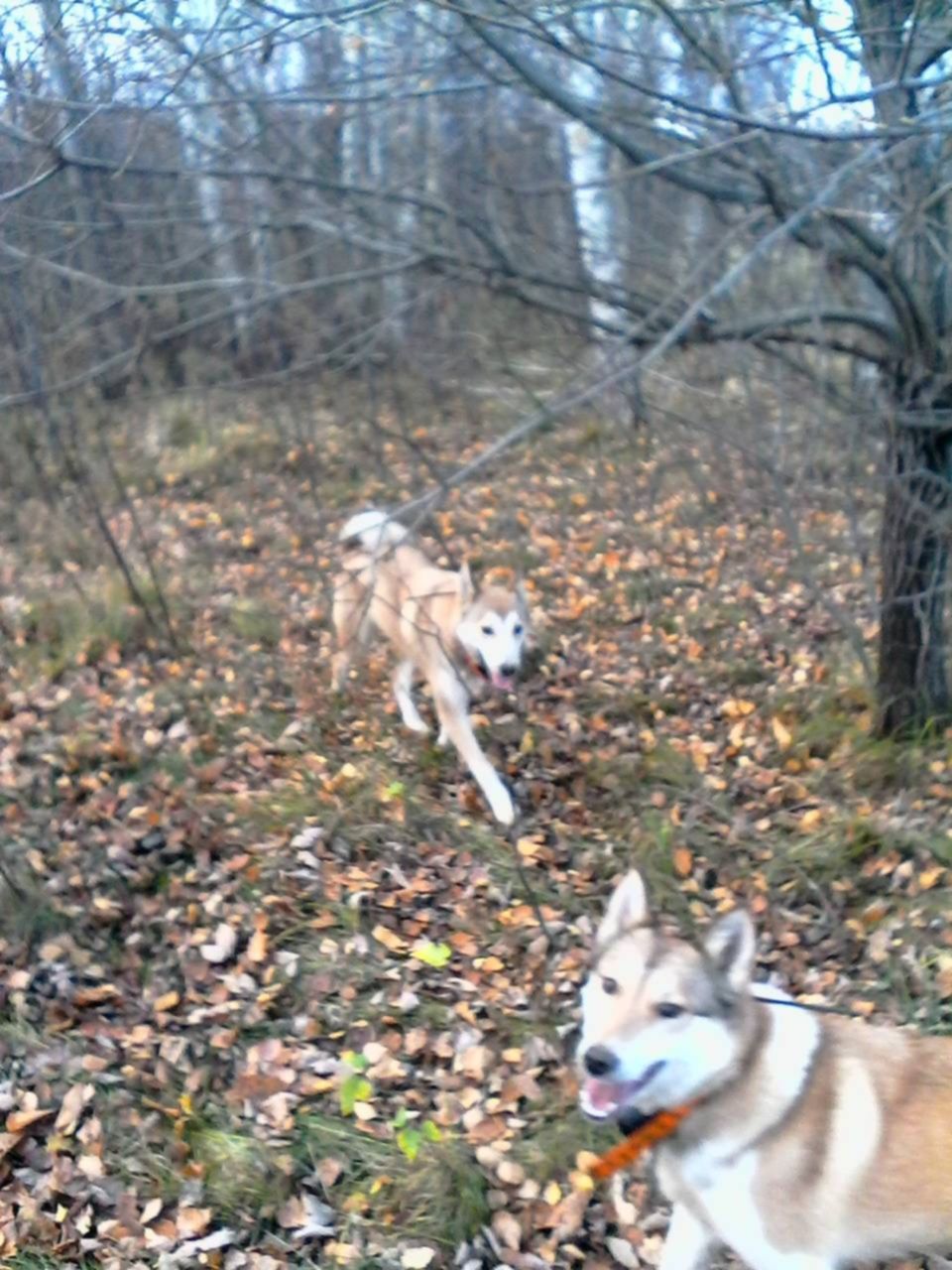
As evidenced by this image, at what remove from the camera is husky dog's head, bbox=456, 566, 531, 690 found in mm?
6094

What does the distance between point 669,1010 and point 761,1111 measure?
1.26ft

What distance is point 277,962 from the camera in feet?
16.3

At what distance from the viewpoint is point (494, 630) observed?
611 cm

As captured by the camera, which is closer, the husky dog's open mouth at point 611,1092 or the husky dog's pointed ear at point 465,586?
the husky dog's open mouth at point 611,1092

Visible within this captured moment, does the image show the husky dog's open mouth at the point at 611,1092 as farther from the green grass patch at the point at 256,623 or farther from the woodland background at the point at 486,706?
the green grass patch at the point at 256,623

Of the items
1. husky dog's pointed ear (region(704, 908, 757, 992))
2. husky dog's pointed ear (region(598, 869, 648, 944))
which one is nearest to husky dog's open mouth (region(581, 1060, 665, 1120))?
husky dog's pointed ear (region(704, 908, 757, 992))

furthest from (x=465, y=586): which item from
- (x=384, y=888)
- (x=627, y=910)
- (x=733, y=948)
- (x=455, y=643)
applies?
(x=733, y=948)

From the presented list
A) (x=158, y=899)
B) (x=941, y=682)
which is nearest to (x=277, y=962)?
(x=158, y=899)

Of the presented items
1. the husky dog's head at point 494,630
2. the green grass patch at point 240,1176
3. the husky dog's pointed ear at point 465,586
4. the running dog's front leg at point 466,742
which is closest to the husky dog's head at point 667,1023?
the green grass patch at point 240,1176

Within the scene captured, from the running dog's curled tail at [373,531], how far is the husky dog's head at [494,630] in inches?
23.6

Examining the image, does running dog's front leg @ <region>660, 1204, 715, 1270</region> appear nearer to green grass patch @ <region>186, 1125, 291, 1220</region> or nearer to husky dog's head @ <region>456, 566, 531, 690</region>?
green grass patch @ <region>186, 1125, 291, 1220</region>

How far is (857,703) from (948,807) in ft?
3.49

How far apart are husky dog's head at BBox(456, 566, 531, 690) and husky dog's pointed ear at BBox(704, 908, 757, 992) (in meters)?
3.14

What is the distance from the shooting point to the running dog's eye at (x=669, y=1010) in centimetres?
296
